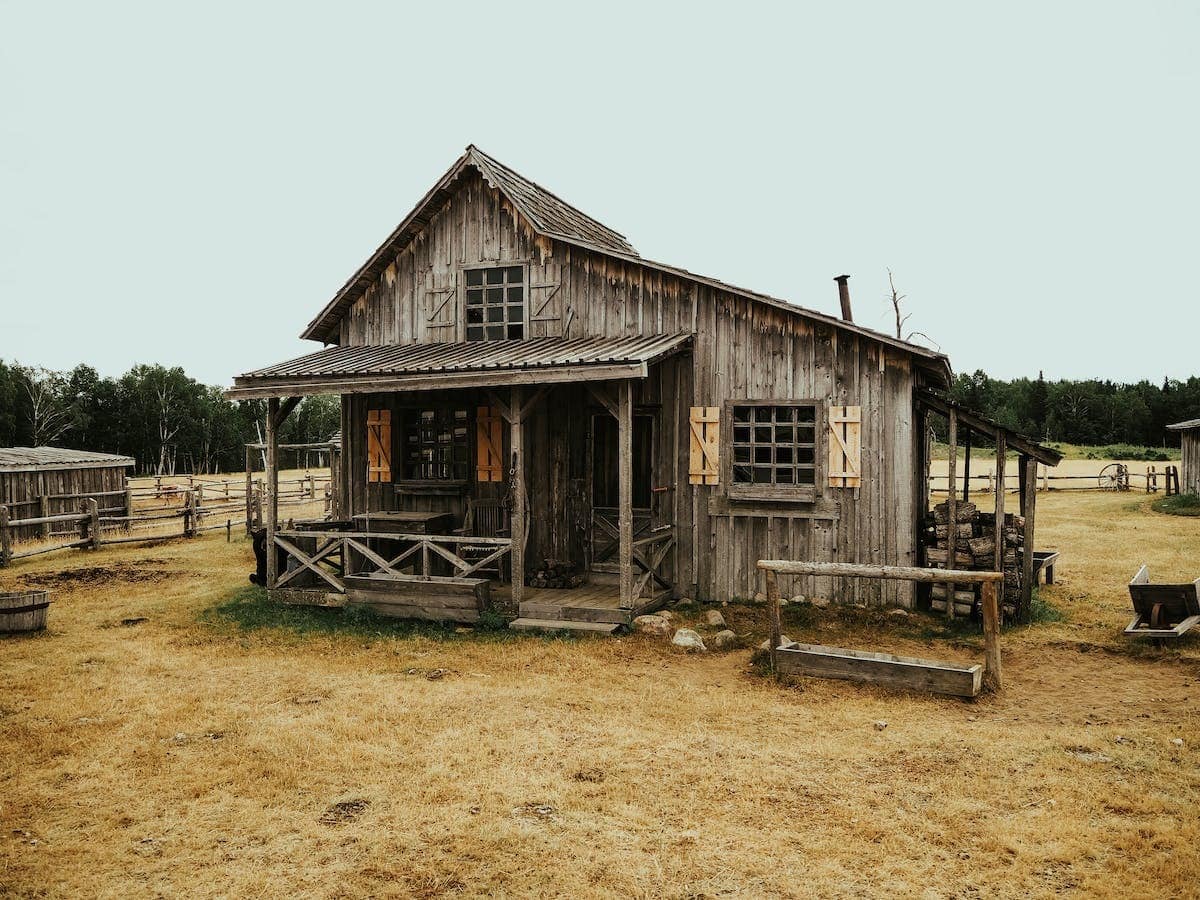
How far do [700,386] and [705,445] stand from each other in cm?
92

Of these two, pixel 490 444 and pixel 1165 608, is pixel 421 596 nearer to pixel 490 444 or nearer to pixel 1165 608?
pixel 490 444

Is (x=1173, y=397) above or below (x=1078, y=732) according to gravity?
above

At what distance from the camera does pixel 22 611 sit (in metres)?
10.8

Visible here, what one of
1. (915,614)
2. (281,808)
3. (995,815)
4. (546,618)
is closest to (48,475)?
(546,618)

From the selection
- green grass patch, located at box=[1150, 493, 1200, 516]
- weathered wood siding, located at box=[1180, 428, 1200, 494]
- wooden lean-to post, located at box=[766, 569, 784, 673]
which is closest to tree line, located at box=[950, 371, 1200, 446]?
weathered wood siding, located at box=[1180, 428, 1200, 494]

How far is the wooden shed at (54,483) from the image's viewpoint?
21.4 m

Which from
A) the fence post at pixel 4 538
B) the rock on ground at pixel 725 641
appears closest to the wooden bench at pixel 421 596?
the rock on ground at pixel 725 641

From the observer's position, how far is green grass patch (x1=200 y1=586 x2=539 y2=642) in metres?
10.7

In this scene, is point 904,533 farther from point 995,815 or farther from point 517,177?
point 517,177

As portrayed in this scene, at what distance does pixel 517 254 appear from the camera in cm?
1352

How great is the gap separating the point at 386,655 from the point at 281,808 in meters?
4.15

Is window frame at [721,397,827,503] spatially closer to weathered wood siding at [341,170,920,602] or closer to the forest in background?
weathered wood siding at [341,170,920,602]

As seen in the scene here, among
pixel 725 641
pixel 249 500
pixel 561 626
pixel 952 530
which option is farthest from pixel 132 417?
pixel 952 530

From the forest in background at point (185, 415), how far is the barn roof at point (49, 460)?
114ft
